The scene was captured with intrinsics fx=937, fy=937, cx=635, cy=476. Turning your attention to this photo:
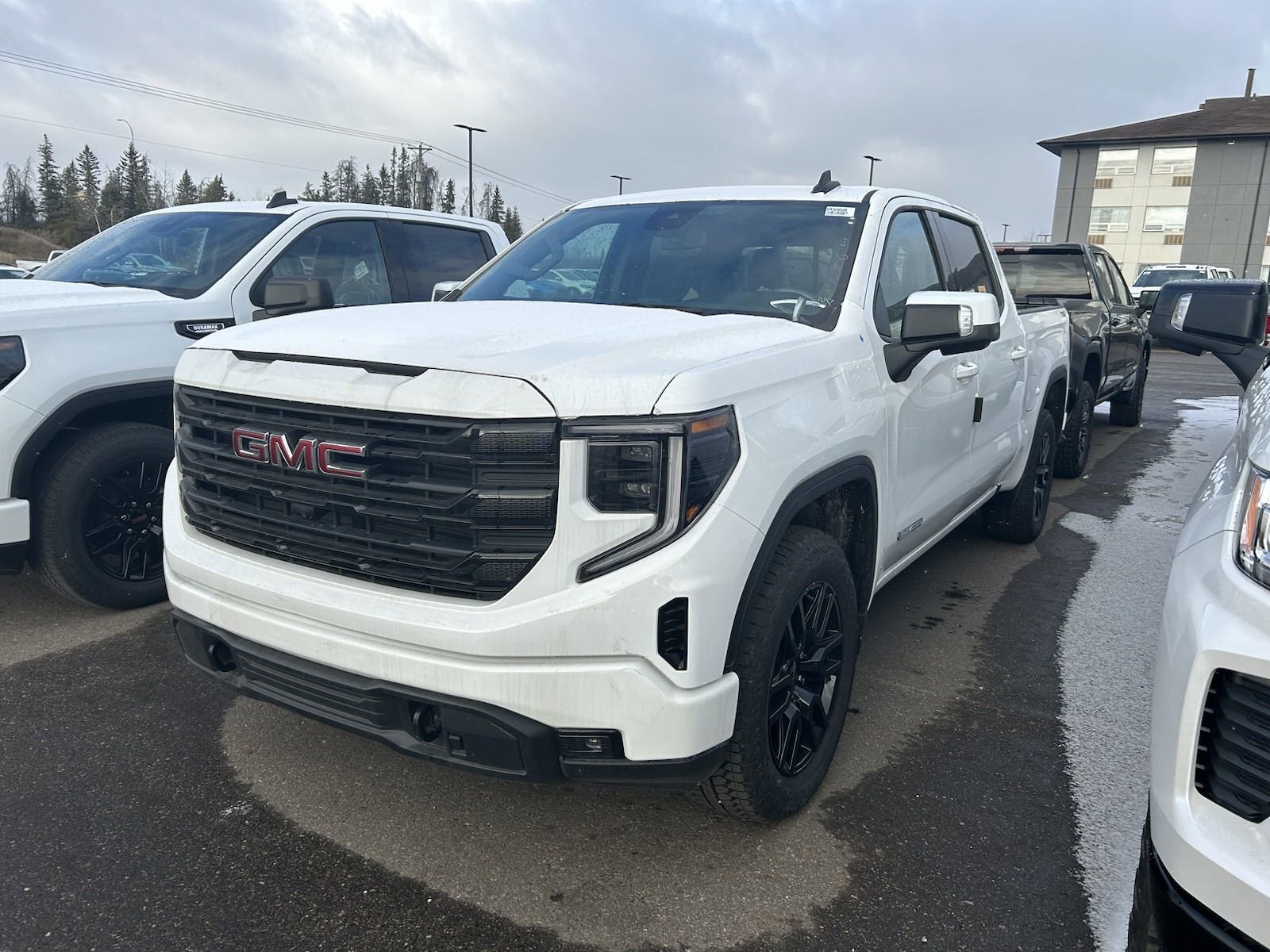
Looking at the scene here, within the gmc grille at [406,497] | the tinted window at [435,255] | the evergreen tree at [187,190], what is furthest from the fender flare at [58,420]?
the evergreen tree at [187,190]

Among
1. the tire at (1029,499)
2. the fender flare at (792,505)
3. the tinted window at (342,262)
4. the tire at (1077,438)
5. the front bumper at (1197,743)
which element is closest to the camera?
the front bumper at (1197,743)

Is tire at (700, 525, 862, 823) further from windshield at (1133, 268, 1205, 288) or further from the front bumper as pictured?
windshield at (1133, 268, 1205, 288)

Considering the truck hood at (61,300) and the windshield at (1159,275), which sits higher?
the windshield at (1159,275)

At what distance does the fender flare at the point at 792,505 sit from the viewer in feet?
7.41

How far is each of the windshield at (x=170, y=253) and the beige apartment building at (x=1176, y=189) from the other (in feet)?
177

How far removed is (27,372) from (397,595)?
2.44 metres

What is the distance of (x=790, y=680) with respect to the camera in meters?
2.62

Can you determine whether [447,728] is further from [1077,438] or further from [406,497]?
[1077,438]

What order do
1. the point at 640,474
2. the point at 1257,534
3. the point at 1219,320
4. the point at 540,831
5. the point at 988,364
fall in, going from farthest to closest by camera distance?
the point at 988,364, the point at 1219,320, the point at 540,831, the point at 640,474, the point at 1257,534

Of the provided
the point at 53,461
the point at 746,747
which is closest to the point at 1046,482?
the point at 746,747

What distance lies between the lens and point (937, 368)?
3.52m

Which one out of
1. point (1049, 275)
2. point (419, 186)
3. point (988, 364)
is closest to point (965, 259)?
point (988, 364)

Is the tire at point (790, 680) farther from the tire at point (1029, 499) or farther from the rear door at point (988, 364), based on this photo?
the tire at point (1029, 499)

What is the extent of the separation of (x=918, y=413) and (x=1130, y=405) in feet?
27.4
